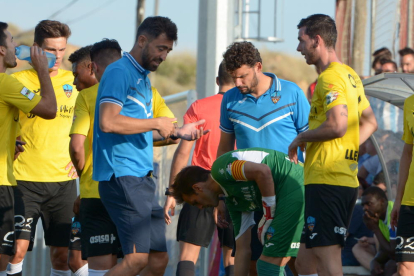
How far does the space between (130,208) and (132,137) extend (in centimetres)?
53

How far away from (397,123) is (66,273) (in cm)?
560

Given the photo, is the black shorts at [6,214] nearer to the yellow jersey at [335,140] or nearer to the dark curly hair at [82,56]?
the dark curly hair at [82,56]

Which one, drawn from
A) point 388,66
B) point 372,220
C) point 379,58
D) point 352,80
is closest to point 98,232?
point 352,80

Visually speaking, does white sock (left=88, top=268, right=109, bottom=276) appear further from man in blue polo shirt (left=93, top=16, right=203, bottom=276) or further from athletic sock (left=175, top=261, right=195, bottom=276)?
athletic sock (left=175, top=261, right=195, bottom=276)

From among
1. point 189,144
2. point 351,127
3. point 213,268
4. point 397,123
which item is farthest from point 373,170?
point 351,127

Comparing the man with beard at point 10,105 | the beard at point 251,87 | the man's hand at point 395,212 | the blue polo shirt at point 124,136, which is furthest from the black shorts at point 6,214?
the man's hand at point 395,212

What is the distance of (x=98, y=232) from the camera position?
5.64m

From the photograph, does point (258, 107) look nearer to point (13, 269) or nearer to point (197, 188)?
point (197, 188)

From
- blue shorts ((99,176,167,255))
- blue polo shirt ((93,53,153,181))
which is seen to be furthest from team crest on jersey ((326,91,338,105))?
blue shorts ((99,176,167,255))

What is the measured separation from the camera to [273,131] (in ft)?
19.5

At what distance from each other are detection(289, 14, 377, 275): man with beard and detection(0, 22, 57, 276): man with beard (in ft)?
6.45

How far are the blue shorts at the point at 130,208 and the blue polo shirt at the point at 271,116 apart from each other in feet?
3.91

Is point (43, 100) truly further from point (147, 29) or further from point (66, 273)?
point (66, 273)

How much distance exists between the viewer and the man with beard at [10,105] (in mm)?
5324
